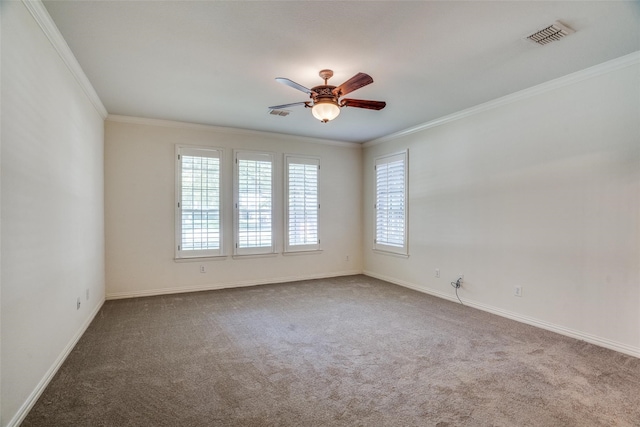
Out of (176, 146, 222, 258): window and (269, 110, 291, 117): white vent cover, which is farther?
(176, 146, 222, 258): window

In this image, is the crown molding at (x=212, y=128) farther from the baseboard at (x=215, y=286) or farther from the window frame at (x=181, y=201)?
the baseboard at (x=215, y=286)

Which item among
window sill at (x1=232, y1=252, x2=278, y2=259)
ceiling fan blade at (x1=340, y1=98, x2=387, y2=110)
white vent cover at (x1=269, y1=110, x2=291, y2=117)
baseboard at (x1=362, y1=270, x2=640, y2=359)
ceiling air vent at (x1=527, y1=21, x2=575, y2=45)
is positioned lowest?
baseboard at (x1=362, y1=270, x2=640, y2=359)

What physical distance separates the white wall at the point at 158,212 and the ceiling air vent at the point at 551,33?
13.3 feet

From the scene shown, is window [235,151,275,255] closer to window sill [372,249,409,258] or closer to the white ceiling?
the white ceiling

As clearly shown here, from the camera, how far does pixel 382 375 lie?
259 cm

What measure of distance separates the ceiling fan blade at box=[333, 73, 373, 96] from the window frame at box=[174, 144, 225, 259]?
2.94m

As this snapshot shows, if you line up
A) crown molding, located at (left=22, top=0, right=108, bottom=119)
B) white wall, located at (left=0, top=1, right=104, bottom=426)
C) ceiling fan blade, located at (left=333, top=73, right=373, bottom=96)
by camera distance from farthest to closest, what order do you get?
ceiling fan blade, located at (left=333, top=73, right=373, bottom=96) < crown molding, located at (left=22, top=0, right=108, bottom=119) < white wall, located at (left=0, top=1, right=104, bottom=426)

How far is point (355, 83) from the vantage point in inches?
114

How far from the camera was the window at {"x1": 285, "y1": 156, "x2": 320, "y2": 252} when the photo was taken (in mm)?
6023

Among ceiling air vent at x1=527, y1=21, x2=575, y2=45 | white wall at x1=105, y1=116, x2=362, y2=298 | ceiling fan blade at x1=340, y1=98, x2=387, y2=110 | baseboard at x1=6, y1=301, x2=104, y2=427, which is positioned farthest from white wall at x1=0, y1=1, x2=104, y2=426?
ceiling air vent at x1=527, y1=21, x2=575, y2=45

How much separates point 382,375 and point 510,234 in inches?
99.2

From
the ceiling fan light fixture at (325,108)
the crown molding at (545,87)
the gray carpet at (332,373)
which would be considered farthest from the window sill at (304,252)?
the ceiling fan light fixture at (325,108)

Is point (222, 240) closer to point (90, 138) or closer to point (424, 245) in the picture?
point (90, 138)

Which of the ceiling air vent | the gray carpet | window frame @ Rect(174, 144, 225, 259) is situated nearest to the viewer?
the gray carpet
